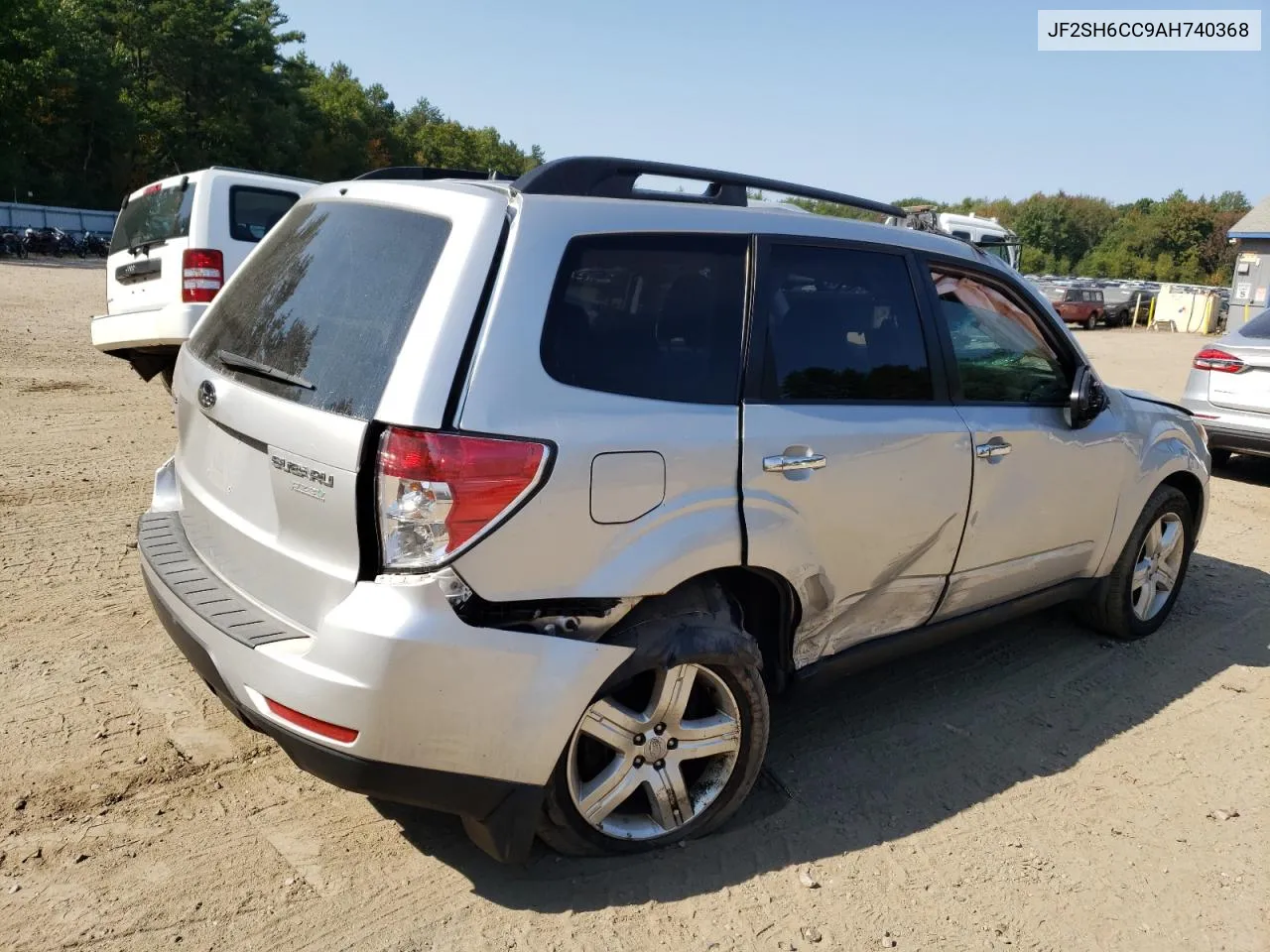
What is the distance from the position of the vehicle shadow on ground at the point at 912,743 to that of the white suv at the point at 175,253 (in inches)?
216

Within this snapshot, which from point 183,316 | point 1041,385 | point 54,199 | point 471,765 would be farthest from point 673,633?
point 54,199

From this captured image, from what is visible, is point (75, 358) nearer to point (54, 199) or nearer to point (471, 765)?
point (471, 765)

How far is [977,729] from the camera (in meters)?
3.97

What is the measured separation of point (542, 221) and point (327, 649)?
122cm

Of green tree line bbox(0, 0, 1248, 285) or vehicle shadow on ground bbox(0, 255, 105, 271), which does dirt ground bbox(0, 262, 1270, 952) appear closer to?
vehicle shadow on ground bbox(0, 255, 105, 271)

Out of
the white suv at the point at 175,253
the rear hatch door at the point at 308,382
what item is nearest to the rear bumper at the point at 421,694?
the rear hatch door at the point at 308,382

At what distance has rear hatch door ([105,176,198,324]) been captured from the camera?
7758 mm

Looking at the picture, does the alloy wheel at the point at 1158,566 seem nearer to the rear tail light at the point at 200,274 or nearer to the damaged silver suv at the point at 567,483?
the damaged silver suv at the point at 567,483

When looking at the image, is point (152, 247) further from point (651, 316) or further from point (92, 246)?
point (92, 246)

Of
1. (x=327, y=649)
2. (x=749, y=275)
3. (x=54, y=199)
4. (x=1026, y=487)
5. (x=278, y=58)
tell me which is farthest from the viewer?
(x=278, y=58)

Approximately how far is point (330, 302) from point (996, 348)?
2.51m

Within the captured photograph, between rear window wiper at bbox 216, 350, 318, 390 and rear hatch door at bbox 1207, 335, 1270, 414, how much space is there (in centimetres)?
818

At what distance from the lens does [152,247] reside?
801 cm

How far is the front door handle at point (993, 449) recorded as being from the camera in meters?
3.69
